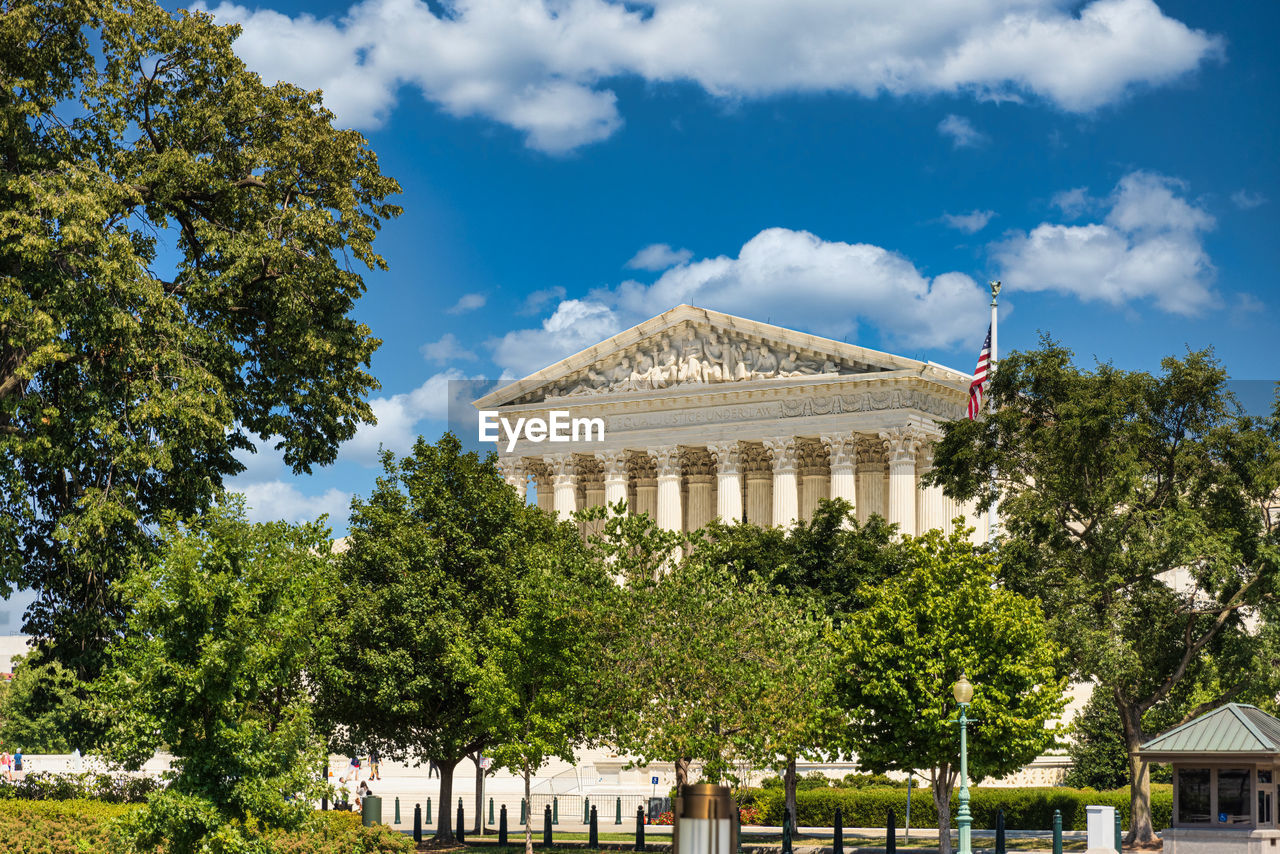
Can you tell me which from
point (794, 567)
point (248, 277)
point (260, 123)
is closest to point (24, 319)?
point (248, 277)

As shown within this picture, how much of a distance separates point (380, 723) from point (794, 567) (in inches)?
752

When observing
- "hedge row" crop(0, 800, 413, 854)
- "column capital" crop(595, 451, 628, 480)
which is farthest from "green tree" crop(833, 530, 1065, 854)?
"column capital" crop(595, 451, 628, 480)

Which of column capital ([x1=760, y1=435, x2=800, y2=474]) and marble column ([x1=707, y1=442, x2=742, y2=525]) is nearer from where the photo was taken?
column capital ([x1=760, y1=435, x2=800, y2=474])

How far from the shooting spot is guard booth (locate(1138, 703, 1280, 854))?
93.7 feet

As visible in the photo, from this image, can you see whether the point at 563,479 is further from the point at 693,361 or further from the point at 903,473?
the point at 903,473

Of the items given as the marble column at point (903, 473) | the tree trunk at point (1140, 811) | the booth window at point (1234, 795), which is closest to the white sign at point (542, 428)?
the marble column at point (903, 473)

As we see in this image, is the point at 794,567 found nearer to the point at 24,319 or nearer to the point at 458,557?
the point at 458,557

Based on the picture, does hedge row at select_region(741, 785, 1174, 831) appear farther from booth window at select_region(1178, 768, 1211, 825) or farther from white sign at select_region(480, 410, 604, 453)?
white sign at select_region(480, 410, 604, 453)

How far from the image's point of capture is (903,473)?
230 feet

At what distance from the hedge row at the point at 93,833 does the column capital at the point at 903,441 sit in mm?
46408

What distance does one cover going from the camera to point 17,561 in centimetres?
2898

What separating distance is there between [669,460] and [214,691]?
2184 inches

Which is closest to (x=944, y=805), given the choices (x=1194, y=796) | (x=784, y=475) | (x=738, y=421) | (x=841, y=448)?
(x=1194, y=796)

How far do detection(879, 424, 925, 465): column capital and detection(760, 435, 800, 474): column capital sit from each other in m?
5.14
